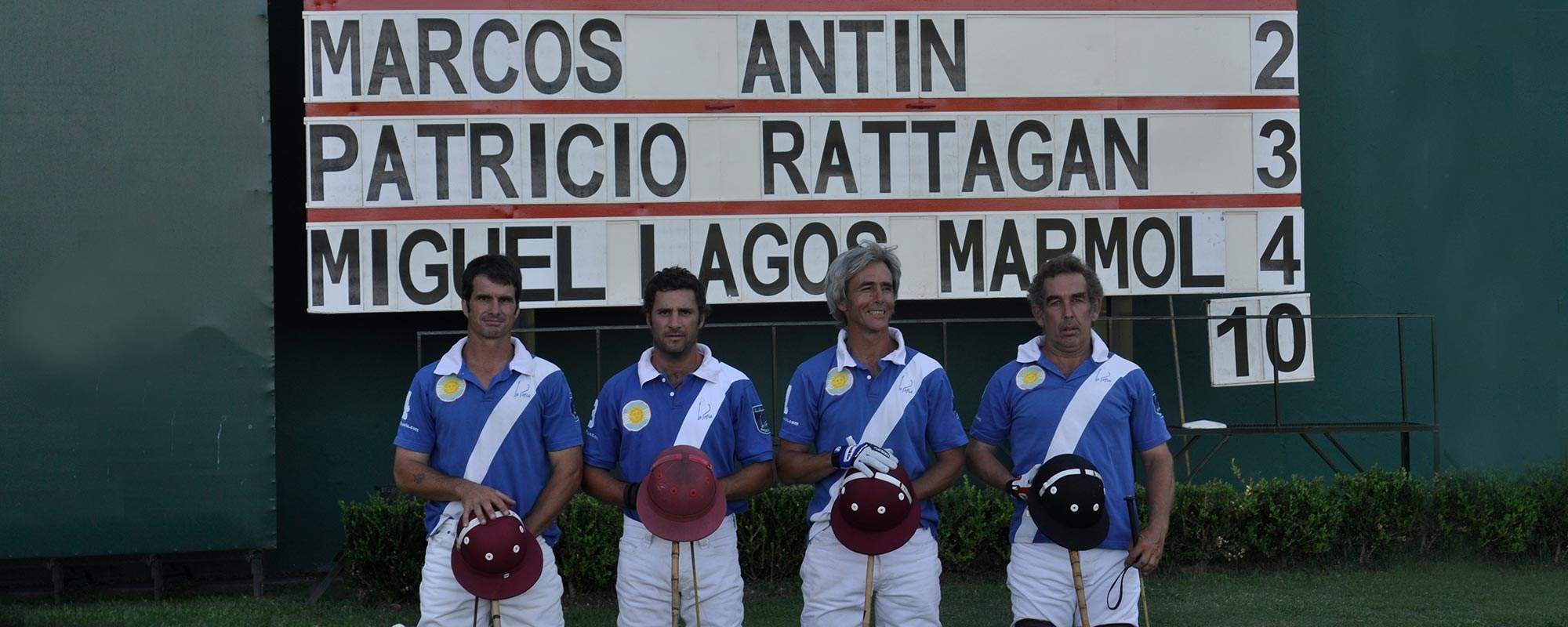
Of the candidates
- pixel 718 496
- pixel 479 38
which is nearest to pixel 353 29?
pixel 479 38

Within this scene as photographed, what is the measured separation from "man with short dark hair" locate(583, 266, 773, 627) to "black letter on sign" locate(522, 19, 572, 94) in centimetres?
284

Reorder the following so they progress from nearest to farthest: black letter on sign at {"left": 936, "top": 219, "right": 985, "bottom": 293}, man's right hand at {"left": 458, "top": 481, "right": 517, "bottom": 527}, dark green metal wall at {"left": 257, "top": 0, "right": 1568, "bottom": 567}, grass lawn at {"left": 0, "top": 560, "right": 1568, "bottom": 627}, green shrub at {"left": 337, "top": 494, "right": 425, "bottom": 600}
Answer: man's right hand at {"left": 458, "top": 481, "right": 517, "bottom": 527}, grass lawn at {"left": 0, "top": 560, "right": 1568, "bottom": 627}, green shrub at {"left": 337, "top": 494, "right": 425, "bottom": 600}, black letter on sign at {"left": 936, "top": 219, "right": 985, "bottom": 293}, dark green metal wall at {"left": 257, "top": 0, "right": 1568, "bottom": 567}

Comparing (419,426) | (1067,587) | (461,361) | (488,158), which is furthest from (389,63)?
(1067,587)

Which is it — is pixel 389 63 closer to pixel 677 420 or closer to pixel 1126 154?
pixel 677 420

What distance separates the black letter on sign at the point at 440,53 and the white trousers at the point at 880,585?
3.73 metres

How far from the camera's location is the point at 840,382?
4.79 m

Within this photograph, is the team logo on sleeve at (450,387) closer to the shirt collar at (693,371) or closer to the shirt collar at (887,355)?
the shirt collar at (693,371)

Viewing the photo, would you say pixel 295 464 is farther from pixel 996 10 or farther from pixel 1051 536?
pixel 1051 536

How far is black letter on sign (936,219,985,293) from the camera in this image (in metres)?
7.73

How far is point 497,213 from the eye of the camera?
24.5 feet

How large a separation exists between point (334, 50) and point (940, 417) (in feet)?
13.2

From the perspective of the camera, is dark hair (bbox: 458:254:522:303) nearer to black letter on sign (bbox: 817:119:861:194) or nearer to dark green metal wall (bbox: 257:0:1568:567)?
black letter on sign (bbox: 817:119:861:194)

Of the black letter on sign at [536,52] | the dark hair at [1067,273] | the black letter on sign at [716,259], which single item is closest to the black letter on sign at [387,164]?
the black letter on sign at [536,52]

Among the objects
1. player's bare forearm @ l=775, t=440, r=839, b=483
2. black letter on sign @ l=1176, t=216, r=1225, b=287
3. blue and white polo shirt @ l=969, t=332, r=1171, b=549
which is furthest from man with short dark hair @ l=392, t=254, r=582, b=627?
black letter on sign @ l=1176, t=216, r=1225, b=287
